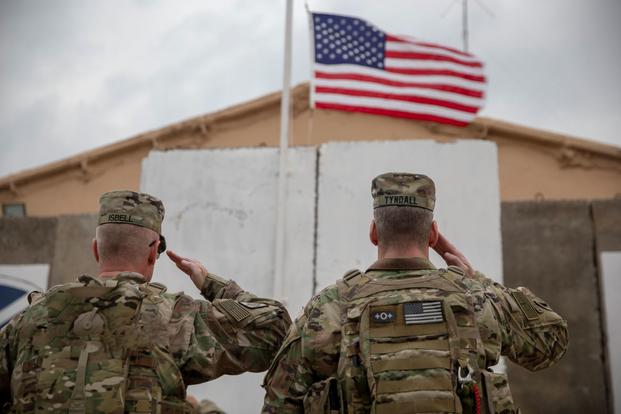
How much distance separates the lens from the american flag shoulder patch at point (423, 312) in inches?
97.1

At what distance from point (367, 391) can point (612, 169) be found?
13.8 meters

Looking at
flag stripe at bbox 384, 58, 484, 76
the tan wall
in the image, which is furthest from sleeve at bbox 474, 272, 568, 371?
the tan wall

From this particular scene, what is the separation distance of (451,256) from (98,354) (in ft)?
5.31

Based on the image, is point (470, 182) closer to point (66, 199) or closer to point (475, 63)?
point (475, 63)

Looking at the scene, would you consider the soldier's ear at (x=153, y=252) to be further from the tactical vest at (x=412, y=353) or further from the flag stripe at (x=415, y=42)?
the flag stripe at (x=415, y=42)

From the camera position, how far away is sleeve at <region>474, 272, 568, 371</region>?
106 inches

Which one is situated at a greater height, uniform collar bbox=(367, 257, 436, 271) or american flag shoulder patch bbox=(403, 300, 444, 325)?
uniform collar bbox=(367, 257, 436, 271)

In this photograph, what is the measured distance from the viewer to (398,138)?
50.0 feet

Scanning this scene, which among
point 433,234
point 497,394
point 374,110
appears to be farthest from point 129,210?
point 374,110

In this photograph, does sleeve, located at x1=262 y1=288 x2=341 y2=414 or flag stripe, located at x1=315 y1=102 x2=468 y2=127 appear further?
flag stripe, located at x1=315 y1=102 x2=468 y2=127

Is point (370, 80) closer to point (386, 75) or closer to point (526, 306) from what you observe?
point (386, 75)

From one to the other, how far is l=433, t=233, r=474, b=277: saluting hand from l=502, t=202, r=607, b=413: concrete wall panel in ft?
11.3

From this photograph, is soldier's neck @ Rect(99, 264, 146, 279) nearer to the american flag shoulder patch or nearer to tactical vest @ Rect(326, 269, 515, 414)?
tactical vest @ Rect(326, 269, 515, 414)

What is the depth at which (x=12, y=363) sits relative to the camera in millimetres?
2719
